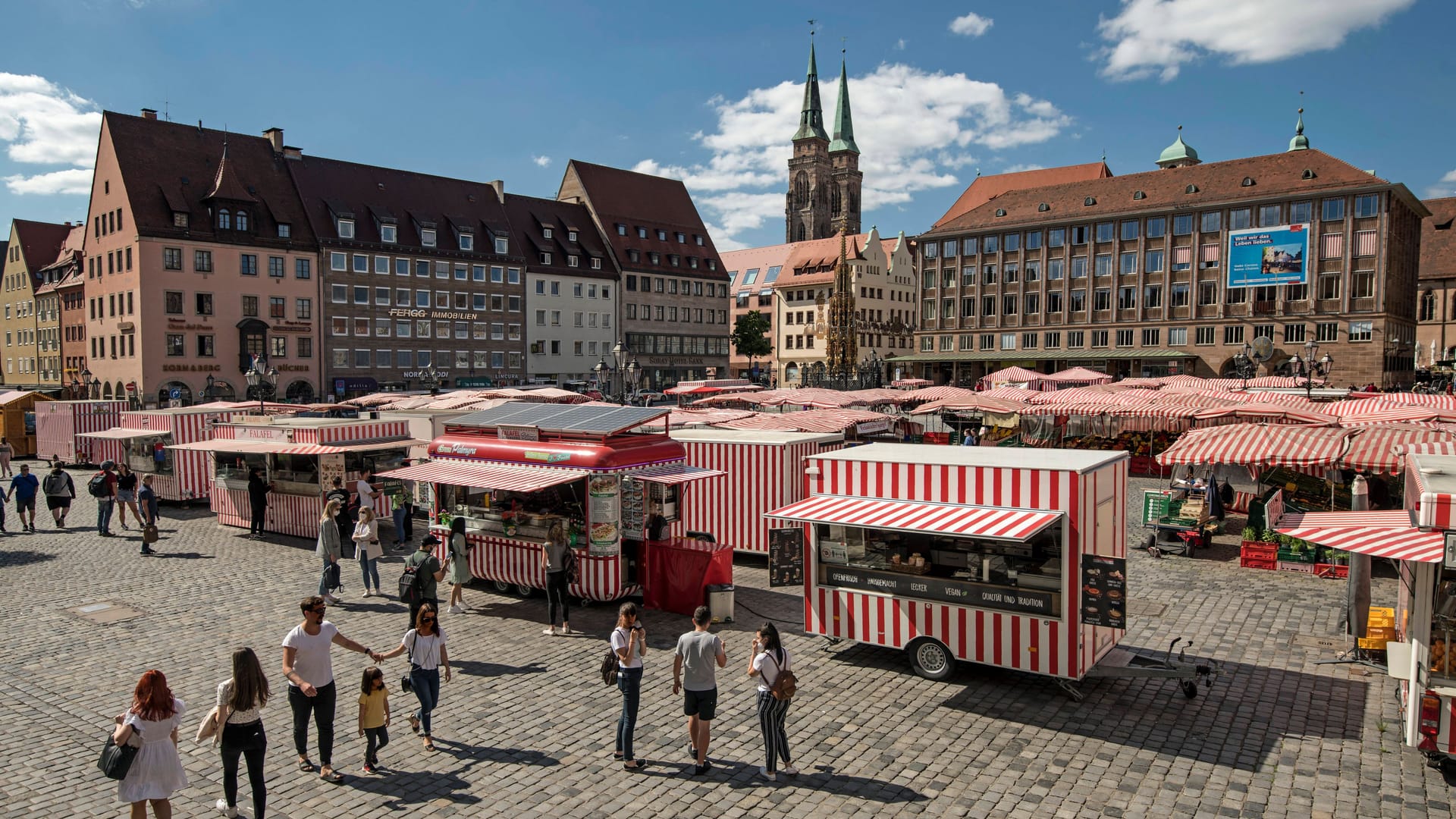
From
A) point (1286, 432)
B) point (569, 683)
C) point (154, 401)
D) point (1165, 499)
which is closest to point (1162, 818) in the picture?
point (569, 683)

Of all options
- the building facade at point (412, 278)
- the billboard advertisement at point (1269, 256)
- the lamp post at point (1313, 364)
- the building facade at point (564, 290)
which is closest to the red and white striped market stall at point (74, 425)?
the building facade at point (412, 278)

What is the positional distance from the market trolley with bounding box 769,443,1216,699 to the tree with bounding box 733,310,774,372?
287 ft

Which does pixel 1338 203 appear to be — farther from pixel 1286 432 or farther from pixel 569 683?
pixel 569 683

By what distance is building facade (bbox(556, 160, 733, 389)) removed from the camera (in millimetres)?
83312

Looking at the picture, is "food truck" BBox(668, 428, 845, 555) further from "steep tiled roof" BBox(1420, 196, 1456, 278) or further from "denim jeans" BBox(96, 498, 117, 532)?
"steep tiled roof" BBox(1420, 196, 1456, 278)

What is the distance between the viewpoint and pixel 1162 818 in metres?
7.61

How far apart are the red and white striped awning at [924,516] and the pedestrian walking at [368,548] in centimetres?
725

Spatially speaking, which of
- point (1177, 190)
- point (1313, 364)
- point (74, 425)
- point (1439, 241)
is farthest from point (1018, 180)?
point (74, 425)

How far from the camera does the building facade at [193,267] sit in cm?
5700

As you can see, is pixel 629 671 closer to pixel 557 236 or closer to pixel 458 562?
pixel 458 562

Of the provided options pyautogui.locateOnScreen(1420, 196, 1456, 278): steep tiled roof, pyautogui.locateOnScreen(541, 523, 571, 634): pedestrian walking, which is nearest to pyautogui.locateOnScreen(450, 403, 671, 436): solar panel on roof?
pyautogui.locateOnScreen(541, 523, 571, 634): pedestrian walking

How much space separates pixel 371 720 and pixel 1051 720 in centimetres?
652

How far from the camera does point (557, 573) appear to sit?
12828mm

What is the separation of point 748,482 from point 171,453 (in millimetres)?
16857
